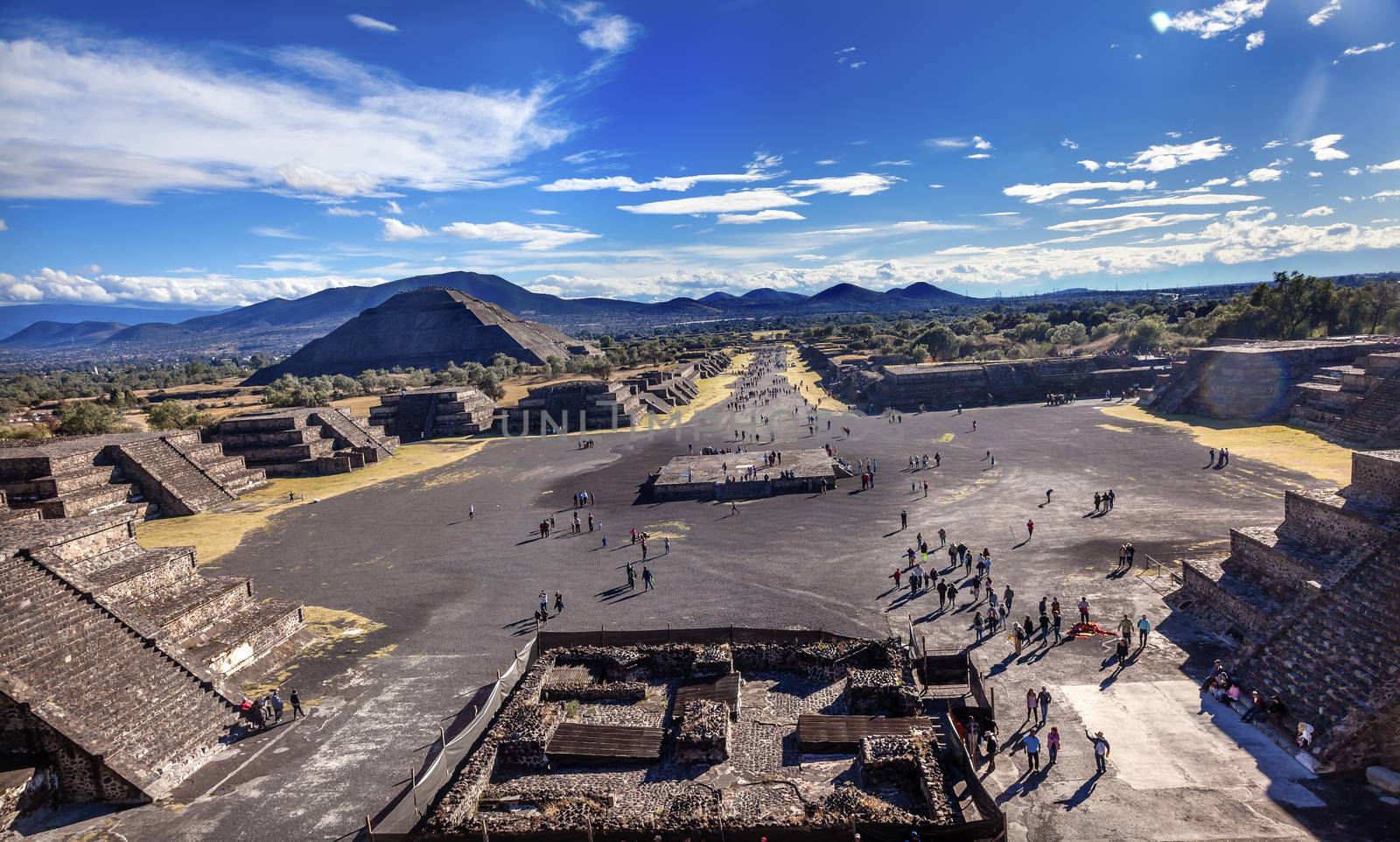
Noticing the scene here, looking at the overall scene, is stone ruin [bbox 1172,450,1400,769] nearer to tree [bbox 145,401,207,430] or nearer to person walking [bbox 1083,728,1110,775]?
person walking [bbox 1083,728,1110,775]

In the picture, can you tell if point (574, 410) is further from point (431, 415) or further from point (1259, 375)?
point (1259, 375)

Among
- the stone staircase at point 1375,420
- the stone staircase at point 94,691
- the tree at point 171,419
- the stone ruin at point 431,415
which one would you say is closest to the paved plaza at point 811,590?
the stone staircase at point 94,691

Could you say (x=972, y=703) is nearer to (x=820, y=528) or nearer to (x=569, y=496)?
(x=820, y=528)

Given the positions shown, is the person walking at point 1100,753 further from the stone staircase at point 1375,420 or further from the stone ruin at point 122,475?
the stone ruin at point 122,475

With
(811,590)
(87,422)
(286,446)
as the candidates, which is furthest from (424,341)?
(811,590)

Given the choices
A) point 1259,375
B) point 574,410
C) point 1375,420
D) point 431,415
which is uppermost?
point 1259,375

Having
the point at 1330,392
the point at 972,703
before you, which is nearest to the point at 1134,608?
the point at 972,703
